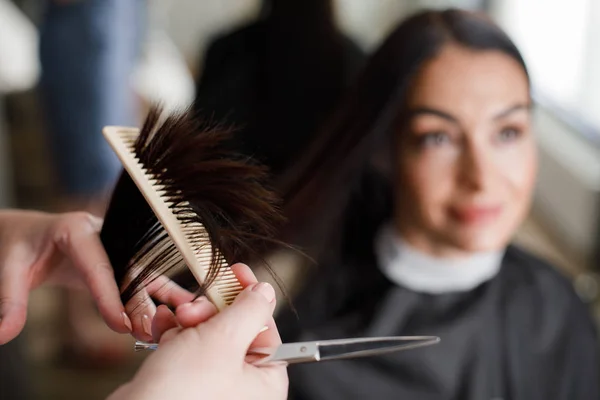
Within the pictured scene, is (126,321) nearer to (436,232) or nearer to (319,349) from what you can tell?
(319,349)

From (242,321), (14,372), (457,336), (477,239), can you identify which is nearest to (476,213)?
(477,239)

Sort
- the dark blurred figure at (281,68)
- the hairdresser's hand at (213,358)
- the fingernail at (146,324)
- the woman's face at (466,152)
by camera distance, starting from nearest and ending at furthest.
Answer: the hairdresser's hand at (213,358), the fingernail at (146,324), the woman's face at (466,152), the dark blurred figure at (281,68)

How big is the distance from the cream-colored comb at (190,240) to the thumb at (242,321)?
2 cm

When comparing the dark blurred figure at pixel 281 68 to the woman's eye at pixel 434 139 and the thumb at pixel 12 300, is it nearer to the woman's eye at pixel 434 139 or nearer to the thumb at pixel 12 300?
the woman's eye at pixel 434 139

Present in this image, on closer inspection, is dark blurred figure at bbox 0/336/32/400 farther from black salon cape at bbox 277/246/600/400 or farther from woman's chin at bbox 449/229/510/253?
woman's chin at bbox 449/229/510/253

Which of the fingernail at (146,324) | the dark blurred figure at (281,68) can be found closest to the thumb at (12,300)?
the fingernail at (146,324)

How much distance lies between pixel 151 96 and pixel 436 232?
1.55 feet

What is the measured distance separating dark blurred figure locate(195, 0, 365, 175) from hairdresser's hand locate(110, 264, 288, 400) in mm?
607

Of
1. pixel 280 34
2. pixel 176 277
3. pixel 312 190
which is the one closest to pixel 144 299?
pixel 176 277

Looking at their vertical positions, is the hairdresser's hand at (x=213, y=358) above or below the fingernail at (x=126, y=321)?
above

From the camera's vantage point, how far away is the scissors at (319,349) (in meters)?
0.43

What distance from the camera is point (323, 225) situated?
76 cm

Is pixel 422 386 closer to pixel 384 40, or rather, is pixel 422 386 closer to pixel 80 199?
pixel 384 40

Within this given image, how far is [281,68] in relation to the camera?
107 centimetres
